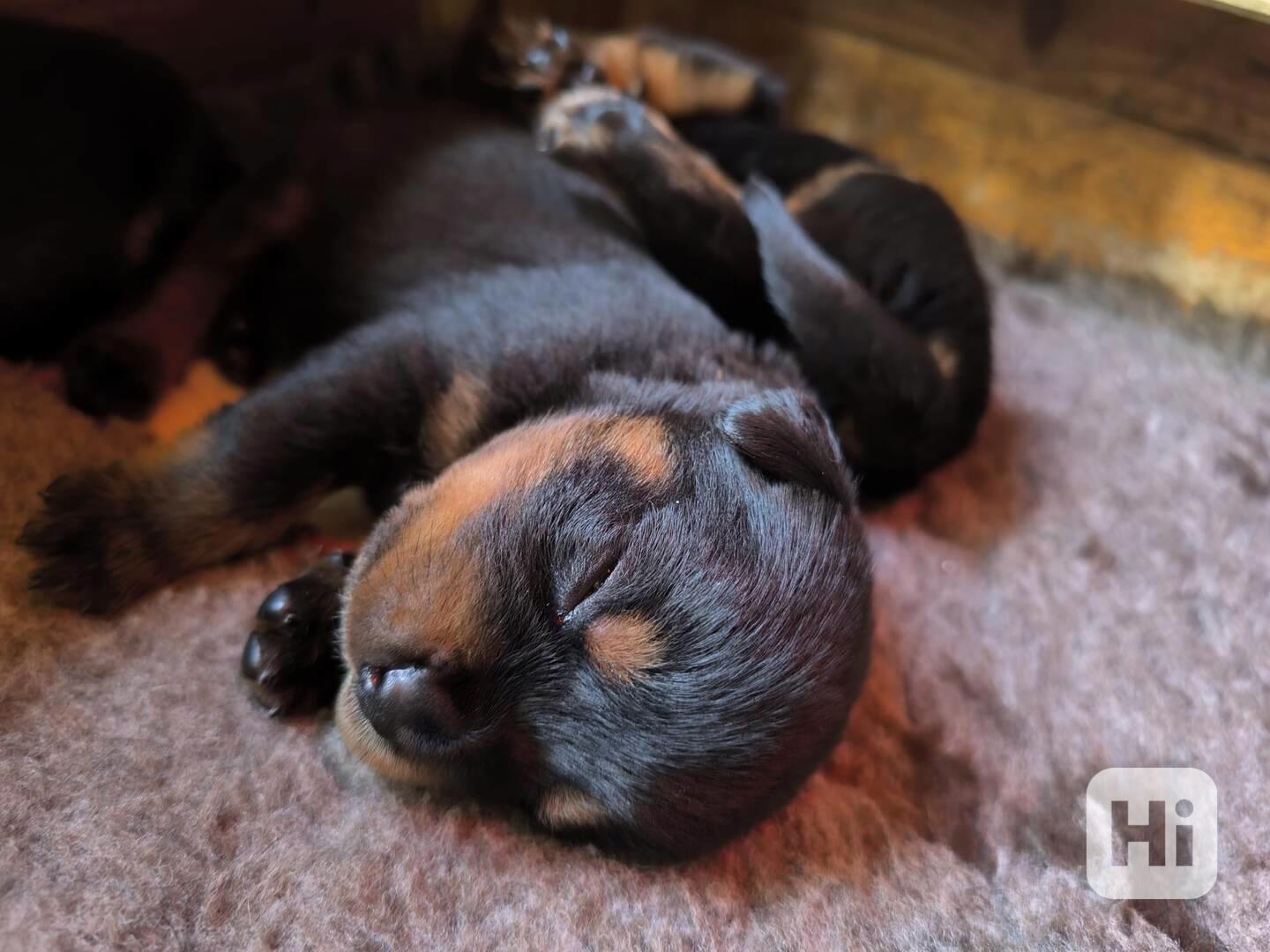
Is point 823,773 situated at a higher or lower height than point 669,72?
lower

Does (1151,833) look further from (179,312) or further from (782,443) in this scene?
(179,312)

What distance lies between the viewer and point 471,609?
48.1 inches

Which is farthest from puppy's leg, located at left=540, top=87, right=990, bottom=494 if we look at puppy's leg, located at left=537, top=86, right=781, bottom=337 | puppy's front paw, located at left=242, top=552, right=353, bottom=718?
puppy's front paw, located at left=242, top=552, right=353, bottom=718

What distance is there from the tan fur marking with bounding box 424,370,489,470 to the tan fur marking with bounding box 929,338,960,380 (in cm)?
101

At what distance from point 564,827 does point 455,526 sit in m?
0.43

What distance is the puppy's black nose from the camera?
1171mm

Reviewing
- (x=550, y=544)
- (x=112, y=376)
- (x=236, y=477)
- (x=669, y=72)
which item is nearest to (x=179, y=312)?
(x=112, y=376)

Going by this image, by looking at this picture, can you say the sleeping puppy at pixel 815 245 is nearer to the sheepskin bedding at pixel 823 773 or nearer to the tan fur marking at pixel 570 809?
the sheepskin bedding at pixel 823 773

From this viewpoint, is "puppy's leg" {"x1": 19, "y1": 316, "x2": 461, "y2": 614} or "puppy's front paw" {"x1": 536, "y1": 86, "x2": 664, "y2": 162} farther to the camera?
"puppy's front paw" {"x1": 536, "y1": 86, "x2": 664, "y2": 162}

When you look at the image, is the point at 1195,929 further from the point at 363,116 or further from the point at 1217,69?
the point at 363,116

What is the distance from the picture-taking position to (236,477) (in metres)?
1.53

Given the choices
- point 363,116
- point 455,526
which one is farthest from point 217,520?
point 363,116

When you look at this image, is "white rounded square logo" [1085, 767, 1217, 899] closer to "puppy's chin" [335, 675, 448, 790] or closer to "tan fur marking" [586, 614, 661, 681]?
"tan fur marking" [586, 614, 661, 681]

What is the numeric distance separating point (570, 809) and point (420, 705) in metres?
0.26
